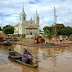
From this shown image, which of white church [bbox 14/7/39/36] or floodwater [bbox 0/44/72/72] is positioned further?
white church [bbox 14/7/39/36]

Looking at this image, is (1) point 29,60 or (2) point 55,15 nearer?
(1) point 29,60

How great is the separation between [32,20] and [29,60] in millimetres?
62511

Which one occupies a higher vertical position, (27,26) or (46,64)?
(27,26)

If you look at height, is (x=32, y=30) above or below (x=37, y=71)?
above

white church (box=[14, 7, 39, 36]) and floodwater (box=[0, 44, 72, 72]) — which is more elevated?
white church (box=[14, 7, 39, 36])

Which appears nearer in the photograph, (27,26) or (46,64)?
(46,64)

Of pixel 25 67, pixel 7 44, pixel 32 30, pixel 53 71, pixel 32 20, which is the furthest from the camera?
pixel 32 20

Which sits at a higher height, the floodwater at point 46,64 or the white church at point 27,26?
the white church at point 27,26

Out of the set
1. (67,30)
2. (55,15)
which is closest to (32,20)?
(67,30)

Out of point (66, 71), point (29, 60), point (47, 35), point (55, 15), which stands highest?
point (55, 15)

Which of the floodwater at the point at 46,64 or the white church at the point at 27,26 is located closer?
the floodwater at the point at 46,64

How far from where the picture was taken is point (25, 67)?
8359 millimetres

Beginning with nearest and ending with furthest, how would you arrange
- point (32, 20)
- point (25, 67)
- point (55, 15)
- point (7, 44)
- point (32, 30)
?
point (25, 67), point (7, 44), point (55, 15), point (32, 30), point (32, 20)

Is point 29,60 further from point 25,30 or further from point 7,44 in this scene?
point 25,30
